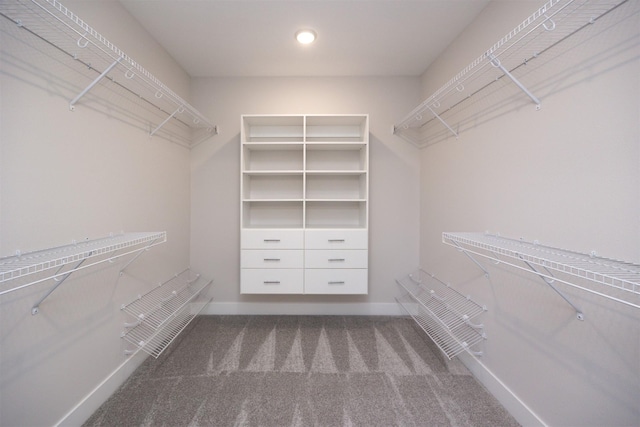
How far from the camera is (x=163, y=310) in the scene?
1815mm

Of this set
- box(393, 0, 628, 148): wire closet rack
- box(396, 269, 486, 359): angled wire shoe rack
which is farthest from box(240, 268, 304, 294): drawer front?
A: box(393, 0, 628, 148): wire closet rack

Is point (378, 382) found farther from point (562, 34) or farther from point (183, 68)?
point (183, 68)

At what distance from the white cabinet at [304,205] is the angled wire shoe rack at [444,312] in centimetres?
57

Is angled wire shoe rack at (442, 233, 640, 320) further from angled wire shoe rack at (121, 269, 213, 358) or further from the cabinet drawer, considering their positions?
angled wire shoe rack at (121, 269, 213, 358)

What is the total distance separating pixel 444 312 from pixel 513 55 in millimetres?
1694

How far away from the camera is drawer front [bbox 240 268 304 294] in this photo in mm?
2137

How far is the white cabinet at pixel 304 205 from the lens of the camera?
7.02 ft

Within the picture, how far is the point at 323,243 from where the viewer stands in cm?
214

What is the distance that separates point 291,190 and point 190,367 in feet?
5.38

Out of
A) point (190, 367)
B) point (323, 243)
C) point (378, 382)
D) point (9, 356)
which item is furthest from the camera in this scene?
point (323, 243)

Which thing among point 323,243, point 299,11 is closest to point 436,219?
point 323,243

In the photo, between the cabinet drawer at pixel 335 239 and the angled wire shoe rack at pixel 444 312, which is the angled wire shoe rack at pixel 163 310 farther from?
the angled wire shoe rack at pixel 444 312

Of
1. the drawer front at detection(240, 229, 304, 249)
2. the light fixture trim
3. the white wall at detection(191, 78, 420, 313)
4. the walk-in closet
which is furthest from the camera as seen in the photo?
the white wall at detection(191, 78, 420, 313)

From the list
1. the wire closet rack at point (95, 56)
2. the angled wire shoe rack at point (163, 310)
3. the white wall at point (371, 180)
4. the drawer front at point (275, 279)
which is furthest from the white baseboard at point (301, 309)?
the wire closet rack at point (95, 56)
